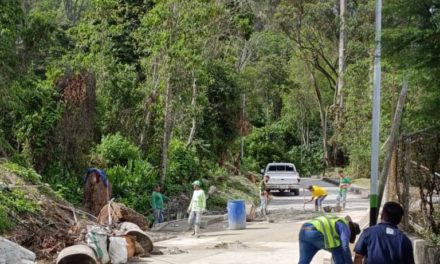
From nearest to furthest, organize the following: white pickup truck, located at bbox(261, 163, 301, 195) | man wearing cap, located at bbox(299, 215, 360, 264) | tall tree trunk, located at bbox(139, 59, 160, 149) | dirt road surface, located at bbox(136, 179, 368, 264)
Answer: man wearing cap, located at bbox(299, 215, 360, 264) → dirt road surface, located at bbox(136, 179, 368, 264) → tall tree trunk, located at bbox(139, 59, 160, 149) → white pickup truck, located at bbox(261, 163, 301, 195)

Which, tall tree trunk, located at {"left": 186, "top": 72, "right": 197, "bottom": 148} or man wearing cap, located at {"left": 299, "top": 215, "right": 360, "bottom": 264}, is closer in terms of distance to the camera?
man wearing cap, located at {"left": 299, "top": 215, "right": 360, "bottom": 264}

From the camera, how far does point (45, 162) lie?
2194 centimetres

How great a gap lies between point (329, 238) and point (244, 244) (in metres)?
9.36

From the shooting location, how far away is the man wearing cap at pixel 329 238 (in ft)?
27.3

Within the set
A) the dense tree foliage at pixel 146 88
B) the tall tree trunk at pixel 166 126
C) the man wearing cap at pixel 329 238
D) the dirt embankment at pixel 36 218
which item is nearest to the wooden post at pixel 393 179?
the dense tree foliage at pixel 146 88

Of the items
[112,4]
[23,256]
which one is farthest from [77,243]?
[112,4]

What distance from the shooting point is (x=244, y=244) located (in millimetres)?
17672

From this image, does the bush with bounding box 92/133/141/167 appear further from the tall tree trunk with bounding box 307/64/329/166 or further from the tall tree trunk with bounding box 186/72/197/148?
the tall tree trunk with bounding box 307/64/329/166

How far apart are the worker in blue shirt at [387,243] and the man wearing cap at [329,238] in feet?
6.73

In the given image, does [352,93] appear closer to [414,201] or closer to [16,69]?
[16,69]

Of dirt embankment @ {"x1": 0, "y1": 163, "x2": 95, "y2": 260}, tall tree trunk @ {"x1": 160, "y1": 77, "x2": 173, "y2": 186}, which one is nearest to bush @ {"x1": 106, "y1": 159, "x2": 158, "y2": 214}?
tall tree trunk @ {"x1": 160, "y1": 77, "x2": 173, "y2": 186}

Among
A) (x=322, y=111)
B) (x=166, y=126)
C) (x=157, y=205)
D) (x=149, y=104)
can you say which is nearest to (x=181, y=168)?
(x=166, y=126)

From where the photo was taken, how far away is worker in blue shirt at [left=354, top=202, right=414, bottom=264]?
606cm

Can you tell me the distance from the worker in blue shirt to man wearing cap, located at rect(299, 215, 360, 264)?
205 cm
